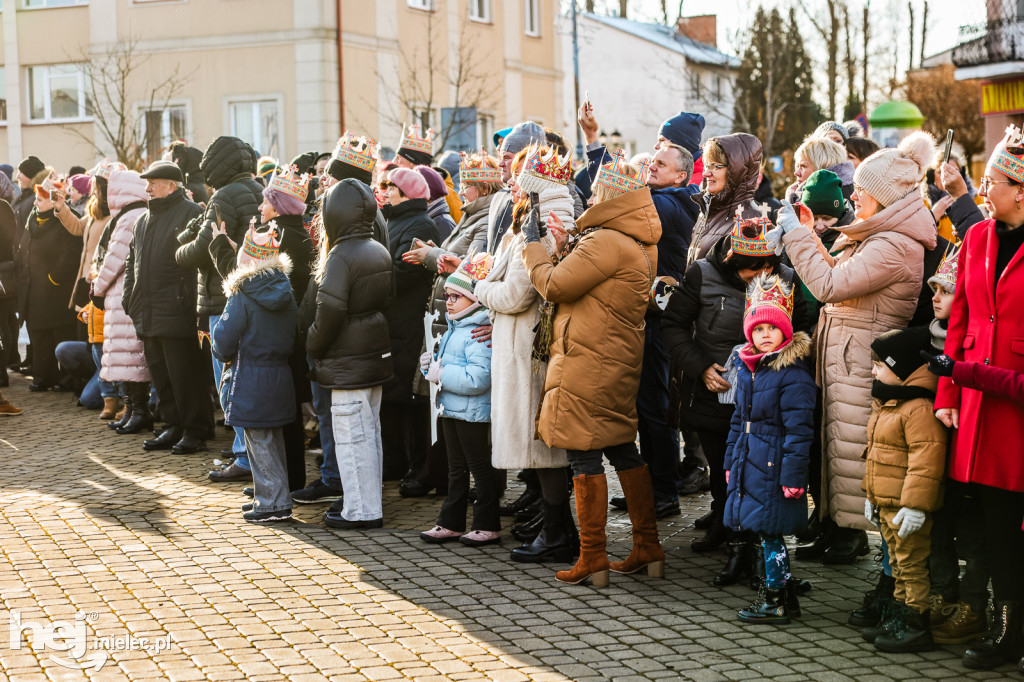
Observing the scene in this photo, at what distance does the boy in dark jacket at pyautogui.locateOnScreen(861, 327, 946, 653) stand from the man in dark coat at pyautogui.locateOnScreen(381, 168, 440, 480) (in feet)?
12.8

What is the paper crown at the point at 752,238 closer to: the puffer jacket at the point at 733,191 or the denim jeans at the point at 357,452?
the puffer jacket at the point at 733,191

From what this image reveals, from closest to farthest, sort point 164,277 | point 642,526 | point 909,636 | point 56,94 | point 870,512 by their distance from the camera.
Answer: point 909,636
point 870,512
point 642,526
point 164,277
point 56,94

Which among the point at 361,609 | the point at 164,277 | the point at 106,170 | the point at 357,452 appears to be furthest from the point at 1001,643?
the point at 106,170

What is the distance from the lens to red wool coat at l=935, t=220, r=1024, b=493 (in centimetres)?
526

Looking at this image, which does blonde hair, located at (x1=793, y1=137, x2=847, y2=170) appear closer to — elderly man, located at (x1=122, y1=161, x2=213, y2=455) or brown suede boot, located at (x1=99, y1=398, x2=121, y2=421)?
elderly man, located at (x1=122, y1=161, x2=213, y2=455)

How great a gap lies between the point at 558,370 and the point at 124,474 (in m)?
4.54

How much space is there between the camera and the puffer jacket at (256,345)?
8078mm

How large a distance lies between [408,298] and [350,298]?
1104 mm

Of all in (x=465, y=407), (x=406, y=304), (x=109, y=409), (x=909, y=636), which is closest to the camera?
(x=909, y=636)

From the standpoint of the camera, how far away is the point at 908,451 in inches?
220

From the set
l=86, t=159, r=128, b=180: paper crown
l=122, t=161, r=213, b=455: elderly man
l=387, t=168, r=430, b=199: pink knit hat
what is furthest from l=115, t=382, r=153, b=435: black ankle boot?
l=387, t=168, r=430, b=199: pink knit hat

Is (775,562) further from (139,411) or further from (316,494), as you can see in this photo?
(139,411)

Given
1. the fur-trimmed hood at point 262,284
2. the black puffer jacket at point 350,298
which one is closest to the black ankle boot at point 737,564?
the black puffer jacket at point 350,298

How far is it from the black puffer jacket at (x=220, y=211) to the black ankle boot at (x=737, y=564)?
455 cm
